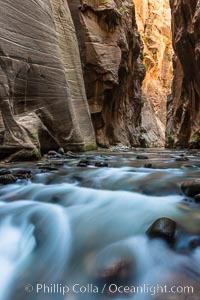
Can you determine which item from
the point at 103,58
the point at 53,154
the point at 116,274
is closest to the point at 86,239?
the point at 116,274

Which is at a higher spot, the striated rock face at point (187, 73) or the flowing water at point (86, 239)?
the striated rock face at point (187, 73)

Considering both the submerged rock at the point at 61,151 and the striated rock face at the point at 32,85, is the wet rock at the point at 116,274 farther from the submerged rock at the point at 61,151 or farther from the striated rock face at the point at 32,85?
the submerged rock at the point at 61,151

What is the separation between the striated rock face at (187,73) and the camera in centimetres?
1410

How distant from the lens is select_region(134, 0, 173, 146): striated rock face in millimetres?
51125

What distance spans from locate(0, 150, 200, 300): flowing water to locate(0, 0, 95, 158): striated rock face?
277cm

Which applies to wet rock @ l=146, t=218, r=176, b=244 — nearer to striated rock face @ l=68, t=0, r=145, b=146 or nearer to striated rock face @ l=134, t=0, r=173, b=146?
striated rock face @ l=68, t=0, r=145, b=146

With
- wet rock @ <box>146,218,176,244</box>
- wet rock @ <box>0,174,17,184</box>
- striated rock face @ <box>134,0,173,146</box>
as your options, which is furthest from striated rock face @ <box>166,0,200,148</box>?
striated rock face @ <box>134,0,173,146</box>

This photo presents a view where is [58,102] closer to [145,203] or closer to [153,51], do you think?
[145,203]

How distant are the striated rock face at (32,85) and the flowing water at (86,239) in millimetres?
2771

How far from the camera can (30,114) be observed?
21.7 feet

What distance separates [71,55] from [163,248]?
986 centimetres

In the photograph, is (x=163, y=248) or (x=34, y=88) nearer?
(x=163, y=248)

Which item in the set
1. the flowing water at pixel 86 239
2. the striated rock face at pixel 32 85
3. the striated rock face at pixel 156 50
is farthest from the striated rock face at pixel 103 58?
the striated rock face at pixel 156 50

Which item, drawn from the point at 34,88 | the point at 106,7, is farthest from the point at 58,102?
the point at 106,7
